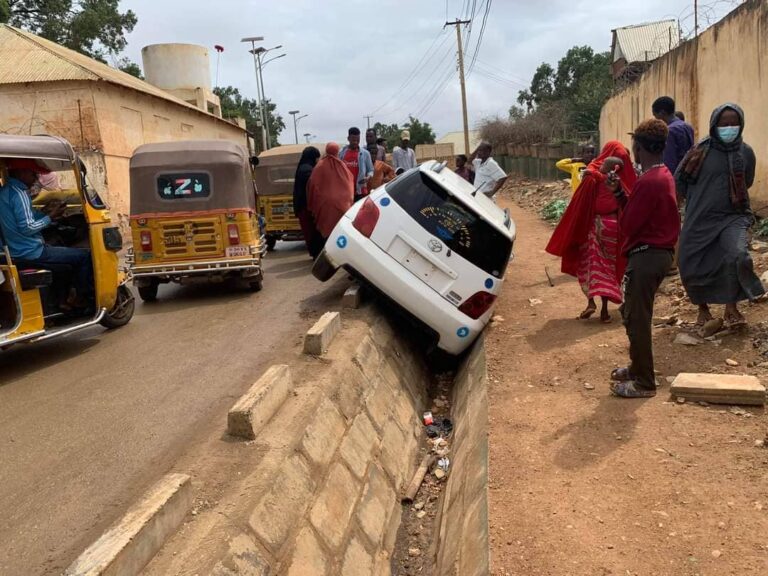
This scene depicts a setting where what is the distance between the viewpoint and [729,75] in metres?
10.3

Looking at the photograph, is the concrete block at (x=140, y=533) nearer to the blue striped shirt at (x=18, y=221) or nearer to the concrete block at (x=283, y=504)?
the concrete block at (x=283, y=504)

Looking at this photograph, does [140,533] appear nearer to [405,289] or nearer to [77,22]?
[405,289]

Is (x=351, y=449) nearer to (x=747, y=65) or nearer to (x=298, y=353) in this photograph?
(x=298, y=353)

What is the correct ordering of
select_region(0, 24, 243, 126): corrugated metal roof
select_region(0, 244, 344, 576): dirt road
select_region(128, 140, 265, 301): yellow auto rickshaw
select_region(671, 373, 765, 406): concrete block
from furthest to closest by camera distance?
select_region(0, 24, 243, 126): corrugated metal roof, select_region(128, 140, 265, 301): yellow auto rickshaw, select_region(671, 373, 765, 406): concrete block, select_region(0, 244, 344, 576): dirt road

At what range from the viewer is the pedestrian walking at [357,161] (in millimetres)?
10664

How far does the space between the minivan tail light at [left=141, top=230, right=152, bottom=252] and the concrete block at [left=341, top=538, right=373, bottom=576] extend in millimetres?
5947

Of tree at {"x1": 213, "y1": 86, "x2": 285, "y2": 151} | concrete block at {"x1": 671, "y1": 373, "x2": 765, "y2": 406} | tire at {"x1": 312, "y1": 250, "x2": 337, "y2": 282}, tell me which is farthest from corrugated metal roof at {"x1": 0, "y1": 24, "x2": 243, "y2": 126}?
tree at {"x1": 213, "y1": 86, "x2": 285, "y2": 151}

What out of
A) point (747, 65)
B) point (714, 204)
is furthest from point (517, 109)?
point (714, 204)

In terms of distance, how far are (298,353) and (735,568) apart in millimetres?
3934

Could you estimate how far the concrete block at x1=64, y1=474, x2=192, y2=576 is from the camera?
7.80 feet

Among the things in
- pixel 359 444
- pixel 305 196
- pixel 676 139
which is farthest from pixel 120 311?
pixel 676 139

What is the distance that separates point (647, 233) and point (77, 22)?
40.0 m

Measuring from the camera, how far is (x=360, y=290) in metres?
7.13

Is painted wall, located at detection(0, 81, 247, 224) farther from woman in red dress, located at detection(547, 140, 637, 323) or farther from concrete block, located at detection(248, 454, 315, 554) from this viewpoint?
concrete block, located at detection(248, 454, 315, 554)
